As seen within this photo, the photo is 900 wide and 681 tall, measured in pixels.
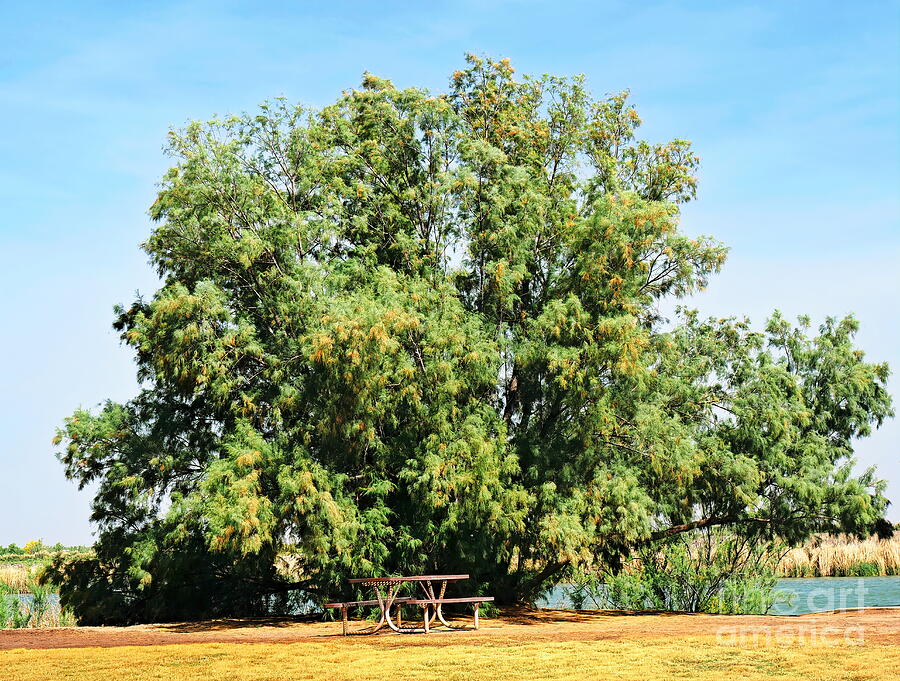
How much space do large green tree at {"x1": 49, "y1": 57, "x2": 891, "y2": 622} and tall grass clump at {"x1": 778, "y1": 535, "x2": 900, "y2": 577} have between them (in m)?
11.3

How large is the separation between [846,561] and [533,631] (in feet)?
66.4

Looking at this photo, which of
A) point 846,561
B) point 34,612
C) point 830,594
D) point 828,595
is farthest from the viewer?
point 846,561

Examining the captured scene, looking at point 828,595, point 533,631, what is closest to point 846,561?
point 828,595

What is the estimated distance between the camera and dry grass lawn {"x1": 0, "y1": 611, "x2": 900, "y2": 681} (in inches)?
423

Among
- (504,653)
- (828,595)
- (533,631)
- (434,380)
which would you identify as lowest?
(828,595)

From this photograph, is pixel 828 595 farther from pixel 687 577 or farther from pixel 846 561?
pixel 687 577

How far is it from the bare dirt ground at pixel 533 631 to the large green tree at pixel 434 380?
1288mm

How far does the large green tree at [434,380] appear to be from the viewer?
18.1 metres

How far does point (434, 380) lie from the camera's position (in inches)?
733

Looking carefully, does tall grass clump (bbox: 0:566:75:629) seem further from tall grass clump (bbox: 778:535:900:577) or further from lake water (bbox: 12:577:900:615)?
tall grass clump (bbox: 778:535:900:577)

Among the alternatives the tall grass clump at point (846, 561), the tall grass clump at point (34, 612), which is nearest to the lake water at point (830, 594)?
the tall grass clump at point (846, 561)

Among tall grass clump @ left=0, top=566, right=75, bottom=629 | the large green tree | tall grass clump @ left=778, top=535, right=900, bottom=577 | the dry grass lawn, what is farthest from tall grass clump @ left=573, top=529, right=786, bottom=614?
tall grass clump @ left=0, top=566, right=75, bottom=629

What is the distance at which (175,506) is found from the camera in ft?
59.7

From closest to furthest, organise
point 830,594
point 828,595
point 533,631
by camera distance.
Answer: point 533,631
point 828,595
point 830,594
